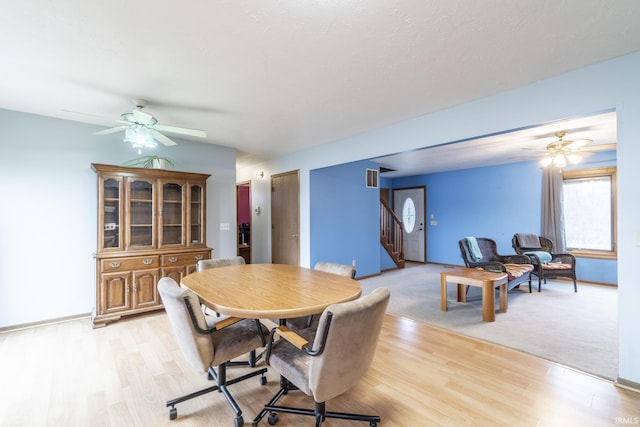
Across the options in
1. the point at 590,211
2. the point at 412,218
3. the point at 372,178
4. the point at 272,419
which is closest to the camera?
the point at 272,419

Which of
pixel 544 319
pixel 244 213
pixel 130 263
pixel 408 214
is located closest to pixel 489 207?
pixel 408 214

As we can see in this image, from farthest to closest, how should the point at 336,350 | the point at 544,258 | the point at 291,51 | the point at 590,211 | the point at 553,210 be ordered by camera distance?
the point at 553,210 < the point at 590,211 < the point at 544,258 < the point at 291,51 < the point at 336,350

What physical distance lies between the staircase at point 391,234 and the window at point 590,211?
334cm

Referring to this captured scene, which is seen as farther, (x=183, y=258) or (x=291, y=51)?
(x=183, y=258)

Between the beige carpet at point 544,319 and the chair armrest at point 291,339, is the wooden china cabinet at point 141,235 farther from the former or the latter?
the beige carpet at point 544,319

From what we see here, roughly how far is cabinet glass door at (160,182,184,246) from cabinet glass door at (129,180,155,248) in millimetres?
150

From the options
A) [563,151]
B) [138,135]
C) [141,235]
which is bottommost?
[141,235]

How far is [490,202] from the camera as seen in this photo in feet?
21.2

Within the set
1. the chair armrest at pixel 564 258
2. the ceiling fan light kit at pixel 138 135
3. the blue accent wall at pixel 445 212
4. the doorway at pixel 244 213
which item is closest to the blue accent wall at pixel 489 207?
the blue accent wall at pixel 445 212

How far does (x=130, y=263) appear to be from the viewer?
11.0 feet

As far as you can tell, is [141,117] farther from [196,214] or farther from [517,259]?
[517,259]

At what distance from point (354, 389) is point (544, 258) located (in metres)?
4.88

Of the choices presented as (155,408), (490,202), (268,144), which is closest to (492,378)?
(155,408)

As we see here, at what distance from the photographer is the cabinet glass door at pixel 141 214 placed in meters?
3.52
